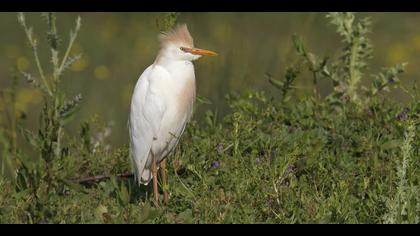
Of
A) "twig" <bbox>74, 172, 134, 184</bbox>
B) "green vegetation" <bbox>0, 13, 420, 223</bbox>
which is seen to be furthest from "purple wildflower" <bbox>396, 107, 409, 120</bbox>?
"twig" <bbox>74, 172, 134, 184</bbox>

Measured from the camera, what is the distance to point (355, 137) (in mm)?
6207

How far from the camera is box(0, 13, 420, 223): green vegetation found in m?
4.66

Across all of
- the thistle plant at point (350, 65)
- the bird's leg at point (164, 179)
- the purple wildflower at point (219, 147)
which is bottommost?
the bird's leg at point (164, 179)

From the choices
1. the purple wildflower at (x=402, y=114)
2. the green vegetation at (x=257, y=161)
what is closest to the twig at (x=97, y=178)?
the green vegetation at (x=257, y=161)

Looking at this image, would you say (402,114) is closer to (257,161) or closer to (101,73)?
(257,161)

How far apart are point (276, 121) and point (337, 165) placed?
3.25 ft

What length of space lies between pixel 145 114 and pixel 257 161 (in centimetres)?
82

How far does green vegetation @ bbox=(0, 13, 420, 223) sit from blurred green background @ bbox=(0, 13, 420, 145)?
634mm

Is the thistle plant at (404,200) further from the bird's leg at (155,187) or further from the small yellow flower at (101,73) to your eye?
the small yellow flower at (101,73)

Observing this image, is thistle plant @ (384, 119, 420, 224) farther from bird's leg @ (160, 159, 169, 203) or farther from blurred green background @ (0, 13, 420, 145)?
blurred green background @ (0, 13, 420, 145)

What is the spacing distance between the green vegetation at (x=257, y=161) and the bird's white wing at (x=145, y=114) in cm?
23

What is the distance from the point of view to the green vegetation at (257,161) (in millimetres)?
4656

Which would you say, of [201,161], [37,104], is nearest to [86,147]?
[201,161]

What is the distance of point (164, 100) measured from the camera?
5656 millimetres
